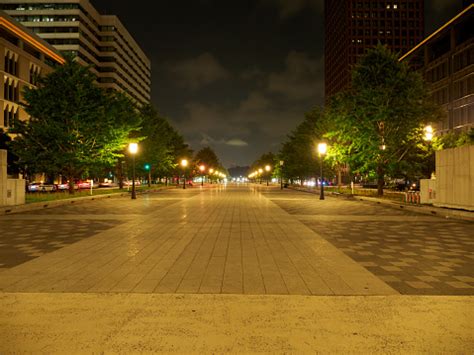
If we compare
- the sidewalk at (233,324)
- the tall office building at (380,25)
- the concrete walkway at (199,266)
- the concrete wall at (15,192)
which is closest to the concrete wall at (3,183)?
the concrete wall at (15,192)

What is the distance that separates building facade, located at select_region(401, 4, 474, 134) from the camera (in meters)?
59.8

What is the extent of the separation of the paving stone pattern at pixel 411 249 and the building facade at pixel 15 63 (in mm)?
50966

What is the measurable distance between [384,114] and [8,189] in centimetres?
2517

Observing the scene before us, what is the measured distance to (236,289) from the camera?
21.5 ft

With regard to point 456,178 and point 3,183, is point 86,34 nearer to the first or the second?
point 3,183

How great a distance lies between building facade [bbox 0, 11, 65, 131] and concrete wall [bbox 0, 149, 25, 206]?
34910 mm

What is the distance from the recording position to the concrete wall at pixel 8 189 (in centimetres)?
2245

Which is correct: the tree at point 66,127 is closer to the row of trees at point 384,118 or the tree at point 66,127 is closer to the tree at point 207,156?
the row of trees at point 384,118

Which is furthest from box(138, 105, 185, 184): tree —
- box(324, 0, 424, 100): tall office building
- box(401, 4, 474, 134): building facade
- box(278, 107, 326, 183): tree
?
box(324, 0, 424, 100): tall office building

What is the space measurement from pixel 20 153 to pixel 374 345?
3557 centimetres

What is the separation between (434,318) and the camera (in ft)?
17.2

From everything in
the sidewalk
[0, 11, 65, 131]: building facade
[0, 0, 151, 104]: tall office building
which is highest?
[0, 0, 151, 104]: tall office building

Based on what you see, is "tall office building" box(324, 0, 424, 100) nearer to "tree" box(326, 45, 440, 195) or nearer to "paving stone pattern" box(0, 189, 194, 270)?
"tree" box(326, 45, 440, 195)

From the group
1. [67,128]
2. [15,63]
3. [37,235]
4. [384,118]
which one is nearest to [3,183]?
[37,235]
